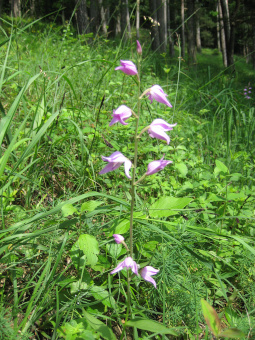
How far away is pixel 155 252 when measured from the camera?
1469 mm

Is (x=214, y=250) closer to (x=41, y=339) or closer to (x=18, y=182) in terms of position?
(x=41, y=339)

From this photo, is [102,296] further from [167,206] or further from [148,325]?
[167,206]

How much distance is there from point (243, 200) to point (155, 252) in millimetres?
804

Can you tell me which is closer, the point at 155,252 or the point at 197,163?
the point at 155,252

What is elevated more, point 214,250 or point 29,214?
point 29,214

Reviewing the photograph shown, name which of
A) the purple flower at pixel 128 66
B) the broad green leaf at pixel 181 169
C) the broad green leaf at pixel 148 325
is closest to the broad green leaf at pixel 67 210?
the broad green leaf at pixel 148 325

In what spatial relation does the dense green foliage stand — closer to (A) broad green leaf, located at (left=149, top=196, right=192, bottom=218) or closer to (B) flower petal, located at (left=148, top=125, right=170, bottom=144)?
(A) broad green leaf, located at (left=149, top=196, right=192, bottom=218)

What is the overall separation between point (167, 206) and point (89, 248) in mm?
443

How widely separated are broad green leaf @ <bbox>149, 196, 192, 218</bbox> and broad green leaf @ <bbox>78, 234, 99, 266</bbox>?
0.33 m

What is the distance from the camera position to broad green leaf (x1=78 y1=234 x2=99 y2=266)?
1234 mm

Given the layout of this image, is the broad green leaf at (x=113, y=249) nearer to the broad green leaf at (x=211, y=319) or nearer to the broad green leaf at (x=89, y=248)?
the broad green leaf at (x=89, y=248)

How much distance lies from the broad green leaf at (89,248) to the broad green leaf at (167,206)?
33 cm

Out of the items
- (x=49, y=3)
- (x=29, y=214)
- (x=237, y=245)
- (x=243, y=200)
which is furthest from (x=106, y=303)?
(x=49, y=3)

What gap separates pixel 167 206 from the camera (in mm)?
1447
